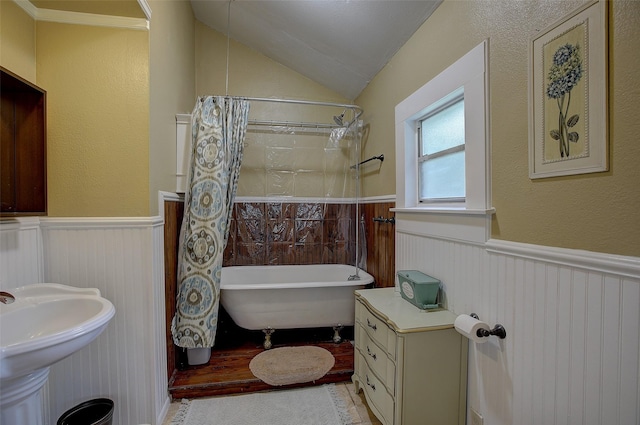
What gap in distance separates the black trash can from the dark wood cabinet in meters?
1.03

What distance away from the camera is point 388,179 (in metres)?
2.27

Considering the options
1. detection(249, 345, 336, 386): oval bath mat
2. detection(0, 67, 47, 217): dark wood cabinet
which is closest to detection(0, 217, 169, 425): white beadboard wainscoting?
detection(0, 67, 47, 217): dark wood cabinet

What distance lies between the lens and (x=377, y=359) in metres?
1.56

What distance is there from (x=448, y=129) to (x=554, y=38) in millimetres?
724

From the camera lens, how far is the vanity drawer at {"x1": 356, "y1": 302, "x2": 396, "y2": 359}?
1.40m

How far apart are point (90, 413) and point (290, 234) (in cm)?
192

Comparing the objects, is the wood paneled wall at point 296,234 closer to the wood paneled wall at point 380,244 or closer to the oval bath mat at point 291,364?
the wood paneled wall at point 380,244

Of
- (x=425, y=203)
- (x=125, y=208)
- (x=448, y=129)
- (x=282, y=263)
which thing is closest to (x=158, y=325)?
(x=125, y=208)

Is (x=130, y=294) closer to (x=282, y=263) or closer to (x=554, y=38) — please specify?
(x=282, y=263)

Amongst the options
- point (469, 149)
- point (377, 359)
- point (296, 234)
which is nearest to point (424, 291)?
point (377, 359)

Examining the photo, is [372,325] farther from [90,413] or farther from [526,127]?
[90,413]

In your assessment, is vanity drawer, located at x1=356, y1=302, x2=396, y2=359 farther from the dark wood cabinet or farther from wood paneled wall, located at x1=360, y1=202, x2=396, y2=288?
the dark wood cabinet

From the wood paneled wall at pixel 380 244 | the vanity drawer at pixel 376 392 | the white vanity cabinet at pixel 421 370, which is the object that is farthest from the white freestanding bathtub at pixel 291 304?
the white vanity cabinet at pixel 421 370

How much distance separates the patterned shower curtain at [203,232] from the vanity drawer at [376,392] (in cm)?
108
